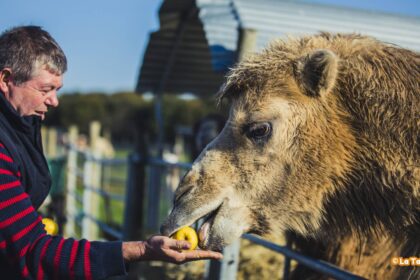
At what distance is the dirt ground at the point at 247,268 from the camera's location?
15.4 ft

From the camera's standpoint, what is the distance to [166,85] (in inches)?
308

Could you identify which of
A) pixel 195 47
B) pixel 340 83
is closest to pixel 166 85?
pixel 195 47

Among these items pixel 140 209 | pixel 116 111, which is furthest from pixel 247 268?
pixel 116 111

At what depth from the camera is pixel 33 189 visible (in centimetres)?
257

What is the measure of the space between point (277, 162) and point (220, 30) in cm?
264

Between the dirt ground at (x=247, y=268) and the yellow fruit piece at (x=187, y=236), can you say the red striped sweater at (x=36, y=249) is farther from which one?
the dirt ground at (x=247, y=268)

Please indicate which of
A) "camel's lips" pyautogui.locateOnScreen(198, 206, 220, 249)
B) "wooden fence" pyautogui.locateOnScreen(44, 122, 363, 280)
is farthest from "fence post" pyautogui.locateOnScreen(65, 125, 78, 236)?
"camel's lips" pyautogui.locateOnScreen(198, 206, 220, 249)

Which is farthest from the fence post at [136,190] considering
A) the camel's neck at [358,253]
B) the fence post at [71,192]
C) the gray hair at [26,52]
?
the gray hair at [26,52]

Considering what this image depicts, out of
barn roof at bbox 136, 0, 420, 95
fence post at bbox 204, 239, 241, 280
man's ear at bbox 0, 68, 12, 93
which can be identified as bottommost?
fence post at bbox 204, 239, 241, 280

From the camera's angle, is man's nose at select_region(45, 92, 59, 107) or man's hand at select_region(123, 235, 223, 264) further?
man's nose at select_region(45, 92, 59, 107)

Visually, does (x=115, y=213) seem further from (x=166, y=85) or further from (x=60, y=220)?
(x=166, y=85)

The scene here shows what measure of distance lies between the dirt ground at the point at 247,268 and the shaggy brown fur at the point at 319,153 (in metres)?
1.73

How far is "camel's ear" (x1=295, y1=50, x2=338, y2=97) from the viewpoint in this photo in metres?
2.74

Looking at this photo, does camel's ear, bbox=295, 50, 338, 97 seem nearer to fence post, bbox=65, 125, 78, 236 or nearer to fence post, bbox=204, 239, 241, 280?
fence post, bbox=204, 239, 241, 280
